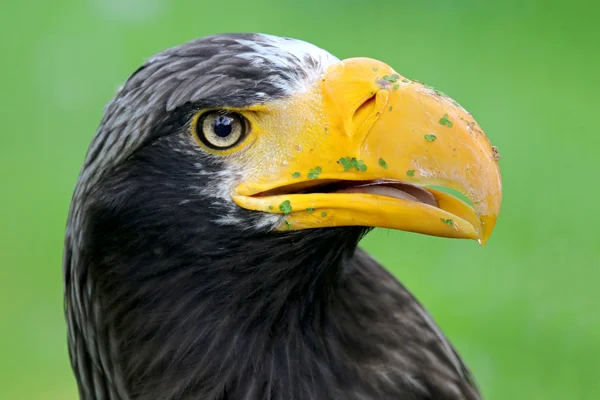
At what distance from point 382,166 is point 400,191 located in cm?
7

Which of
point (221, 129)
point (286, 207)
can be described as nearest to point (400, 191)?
point (286, 207)

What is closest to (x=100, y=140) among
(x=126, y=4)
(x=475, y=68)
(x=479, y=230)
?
(x=479, y=230)

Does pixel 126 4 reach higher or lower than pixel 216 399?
higher

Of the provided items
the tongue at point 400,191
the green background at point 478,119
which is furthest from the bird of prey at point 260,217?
the green background at point 478,119

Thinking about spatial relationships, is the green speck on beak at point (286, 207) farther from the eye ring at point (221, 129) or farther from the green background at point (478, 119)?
the green background at point (478, 119)

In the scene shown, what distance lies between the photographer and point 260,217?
2125 millimetres

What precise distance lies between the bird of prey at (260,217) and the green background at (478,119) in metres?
2.17

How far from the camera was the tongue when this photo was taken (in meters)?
2.03

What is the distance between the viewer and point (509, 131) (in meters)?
5.74

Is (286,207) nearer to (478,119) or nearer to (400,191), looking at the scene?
(400,191)

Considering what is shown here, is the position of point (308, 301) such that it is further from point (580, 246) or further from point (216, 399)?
point (580, 246)

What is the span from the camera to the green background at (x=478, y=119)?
15.5 ft

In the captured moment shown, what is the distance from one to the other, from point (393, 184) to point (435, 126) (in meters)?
0.15

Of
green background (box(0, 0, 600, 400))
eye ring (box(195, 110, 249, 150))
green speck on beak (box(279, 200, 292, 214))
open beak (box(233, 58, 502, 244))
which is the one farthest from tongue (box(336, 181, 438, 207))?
green background (box(0, 0, 600, 400))
